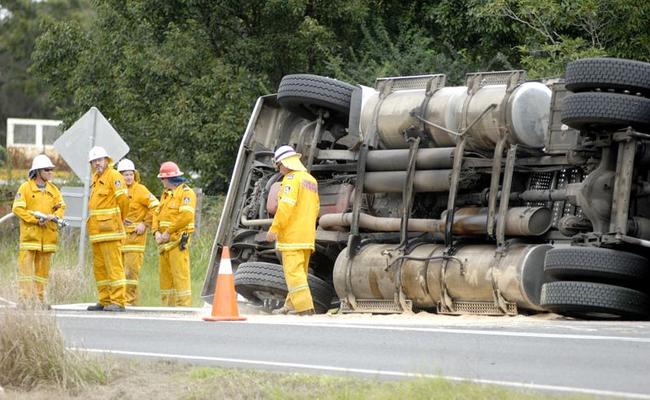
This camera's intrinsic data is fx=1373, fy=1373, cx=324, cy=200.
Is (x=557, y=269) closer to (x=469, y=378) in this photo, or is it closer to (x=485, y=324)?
(x=485, y=324)

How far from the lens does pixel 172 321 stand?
12.2m

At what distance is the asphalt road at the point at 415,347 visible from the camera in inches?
313

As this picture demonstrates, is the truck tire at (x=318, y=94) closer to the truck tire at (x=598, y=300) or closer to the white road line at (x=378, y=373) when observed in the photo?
the truck tire at (x=598, y=300)

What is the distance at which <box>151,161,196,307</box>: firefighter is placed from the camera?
16.2 m

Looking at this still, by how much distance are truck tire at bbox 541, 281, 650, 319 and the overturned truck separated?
1 cm

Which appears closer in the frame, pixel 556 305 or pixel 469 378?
pixel 469 378

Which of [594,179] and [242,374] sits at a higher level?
[594,179]

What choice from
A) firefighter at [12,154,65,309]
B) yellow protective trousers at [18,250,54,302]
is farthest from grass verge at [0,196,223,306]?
firefighter at [12,154,65,309]

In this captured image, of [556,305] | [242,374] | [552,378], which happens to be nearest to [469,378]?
[552,378]

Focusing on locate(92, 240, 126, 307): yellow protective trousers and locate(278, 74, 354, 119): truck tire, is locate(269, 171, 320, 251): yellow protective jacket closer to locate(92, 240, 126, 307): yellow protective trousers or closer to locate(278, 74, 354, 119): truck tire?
locate(278, 74, 354, 119): truck tire

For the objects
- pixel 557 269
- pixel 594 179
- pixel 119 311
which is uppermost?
pixel 594 179

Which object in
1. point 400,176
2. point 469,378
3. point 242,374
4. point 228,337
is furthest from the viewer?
point 400,176

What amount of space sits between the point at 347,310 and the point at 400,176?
1.50 metres

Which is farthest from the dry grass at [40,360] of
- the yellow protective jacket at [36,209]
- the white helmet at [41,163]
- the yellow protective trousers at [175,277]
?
the yellow protective trousers at [175,277]
